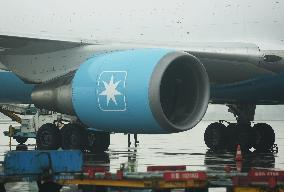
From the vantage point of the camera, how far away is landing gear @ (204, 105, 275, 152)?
2238 cm

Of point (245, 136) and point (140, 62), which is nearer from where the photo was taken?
point (140, 62)

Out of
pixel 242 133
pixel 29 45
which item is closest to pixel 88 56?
pixel 29 45

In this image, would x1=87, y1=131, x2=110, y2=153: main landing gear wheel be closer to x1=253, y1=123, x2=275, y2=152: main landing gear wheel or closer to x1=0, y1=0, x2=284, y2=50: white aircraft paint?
x1=0, y1=0, x2=284, y2=50: white aircraft paint

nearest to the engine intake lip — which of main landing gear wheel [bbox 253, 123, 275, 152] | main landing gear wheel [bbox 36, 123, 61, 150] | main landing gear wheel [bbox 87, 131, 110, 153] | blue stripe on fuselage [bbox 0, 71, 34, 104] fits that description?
main landing gear wheel [bbox 36, 123, 61, 150]

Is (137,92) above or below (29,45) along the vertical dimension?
below

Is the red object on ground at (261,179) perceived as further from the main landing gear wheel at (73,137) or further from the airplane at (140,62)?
the main landing gear wheel at (73,137)

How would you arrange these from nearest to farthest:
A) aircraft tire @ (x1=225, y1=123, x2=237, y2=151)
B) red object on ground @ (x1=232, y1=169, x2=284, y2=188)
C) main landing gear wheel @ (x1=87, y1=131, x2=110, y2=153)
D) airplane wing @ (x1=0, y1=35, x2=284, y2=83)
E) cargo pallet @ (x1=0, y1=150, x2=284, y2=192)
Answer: red object on ground @ (x1=232, y1=169, x2=284, y2=188) < cargo pallet @ (x1=0, y1=150, x2=284, y2=192) < airplane wing @ (x1=0, y1=35, x2=284, y2=83) < main landing gear wheel @ (x1=87, y1=131, x2=110, y2=153) < aircraft tire @ (x1=225, y1=123, x2=237, y2=151)

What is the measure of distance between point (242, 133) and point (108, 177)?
11048 millimetres

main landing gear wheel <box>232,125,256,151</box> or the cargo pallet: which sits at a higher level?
main landing gear wheel <box>232,125,256,151</box>

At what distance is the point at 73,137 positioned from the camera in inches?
773

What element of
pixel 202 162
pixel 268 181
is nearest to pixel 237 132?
pixel 202 162

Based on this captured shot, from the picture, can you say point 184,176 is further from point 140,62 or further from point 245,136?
point 245,136

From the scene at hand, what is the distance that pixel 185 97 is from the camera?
622 inches

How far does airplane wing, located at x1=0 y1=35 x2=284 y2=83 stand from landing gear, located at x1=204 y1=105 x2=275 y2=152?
4049mm
